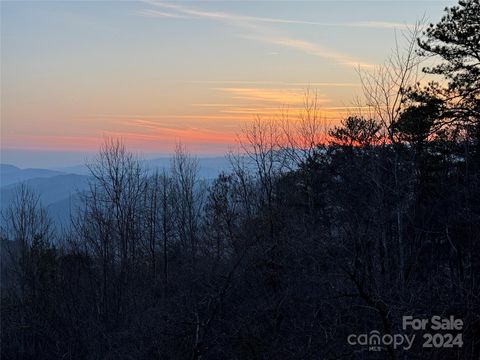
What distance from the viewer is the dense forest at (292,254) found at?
8.90 metres

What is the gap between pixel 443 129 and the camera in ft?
52.4

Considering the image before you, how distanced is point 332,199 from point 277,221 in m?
4.67

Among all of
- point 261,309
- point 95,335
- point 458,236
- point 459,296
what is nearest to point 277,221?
point 261,309

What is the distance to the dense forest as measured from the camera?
350 inches

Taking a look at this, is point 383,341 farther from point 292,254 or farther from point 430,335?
point 292,254

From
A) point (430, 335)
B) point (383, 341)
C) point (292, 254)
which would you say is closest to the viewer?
point (383, 341)

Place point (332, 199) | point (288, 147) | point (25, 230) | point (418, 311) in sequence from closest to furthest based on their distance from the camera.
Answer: point (418, 311) → point (332, 199) → point (288, 147) → point (25, 230)

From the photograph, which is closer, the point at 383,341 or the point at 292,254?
the point at 383,341

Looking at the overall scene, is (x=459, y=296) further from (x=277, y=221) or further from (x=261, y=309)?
(x=277, y=221)

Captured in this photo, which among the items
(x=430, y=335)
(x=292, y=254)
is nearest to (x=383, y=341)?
(x=430, y=335)

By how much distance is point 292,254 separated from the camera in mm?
13781

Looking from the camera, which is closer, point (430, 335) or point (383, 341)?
point (383, 341)

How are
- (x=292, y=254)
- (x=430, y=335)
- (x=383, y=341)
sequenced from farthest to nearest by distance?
(x=292, y=254), (x=430, y=335), (x=383, y=341)

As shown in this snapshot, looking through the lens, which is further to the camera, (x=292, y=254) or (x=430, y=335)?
(x=292, y=254)
